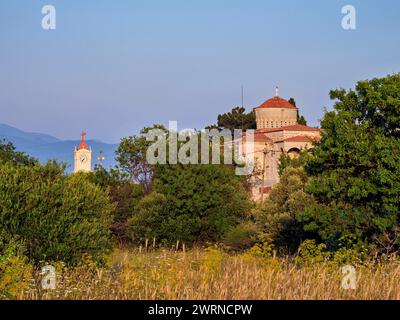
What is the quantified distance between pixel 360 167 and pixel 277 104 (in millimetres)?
90120

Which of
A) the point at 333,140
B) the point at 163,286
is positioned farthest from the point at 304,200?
the point at 163,286

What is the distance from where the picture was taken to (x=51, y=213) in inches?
853

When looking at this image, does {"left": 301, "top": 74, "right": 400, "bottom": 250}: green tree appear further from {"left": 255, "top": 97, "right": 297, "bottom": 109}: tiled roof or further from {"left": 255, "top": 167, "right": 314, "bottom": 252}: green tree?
{"left": 255, "top": 97, "right": 297, "bottom": 109}: tiled roof

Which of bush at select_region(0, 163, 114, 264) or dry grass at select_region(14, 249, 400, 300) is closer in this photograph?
dry grass at select_region(14, 249, 400, 300)

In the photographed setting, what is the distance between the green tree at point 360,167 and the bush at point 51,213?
27.3ft

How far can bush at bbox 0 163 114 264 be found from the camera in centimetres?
2095

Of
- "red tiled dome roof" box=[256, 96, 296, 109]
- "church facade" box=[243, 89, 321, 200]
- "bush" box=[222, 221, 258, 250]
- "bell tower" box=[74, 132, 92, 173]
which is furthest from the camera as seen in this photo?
"bell tower" box=[74, 132, 92, 173]

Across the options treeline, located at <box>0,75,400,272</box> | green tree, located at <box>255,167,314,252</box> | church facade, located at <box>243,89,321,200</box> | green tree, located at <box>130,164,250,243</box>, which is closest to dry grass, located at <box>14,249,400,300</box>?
treeline, located at <box>0,75,400,272</box>

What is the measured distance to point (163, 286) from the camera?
31.3 ft

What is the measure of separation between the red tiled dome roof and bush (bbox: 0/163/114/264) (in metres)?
93.6

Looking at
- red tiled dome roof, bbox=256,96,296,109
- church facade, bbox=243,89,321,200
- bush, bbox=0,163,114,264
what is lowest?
bush, bbox=0,163,114,264
